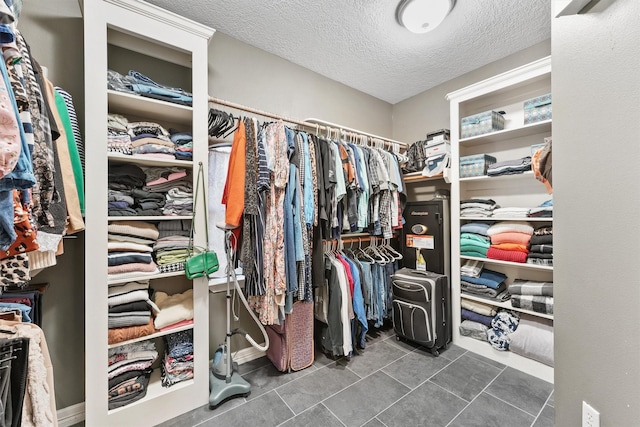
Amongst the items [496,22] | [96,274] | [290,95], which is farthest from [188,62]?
[496,22]

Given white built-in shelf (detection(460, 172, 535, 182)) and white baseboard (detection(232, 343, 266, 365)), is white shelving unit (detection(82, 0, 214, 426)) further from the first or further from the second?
white built-in shelf (detection(460, 172, 535, 182))

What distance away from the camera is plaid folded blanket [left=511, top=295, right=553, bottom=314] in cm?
185

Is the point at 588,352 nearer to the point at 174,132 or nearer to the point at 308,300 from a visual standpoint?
the point at 308,300

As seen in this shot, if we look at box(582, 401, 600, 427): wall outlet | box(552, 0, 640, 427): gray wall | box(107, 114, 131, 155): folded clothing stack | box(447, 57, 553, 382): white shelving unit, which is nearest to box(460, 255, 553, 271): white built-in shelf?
box(447, 57, 553, 382): white shelving unit

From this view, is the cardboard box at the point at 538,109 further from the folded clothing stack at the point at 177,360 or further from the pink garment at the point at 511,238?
the folded clothing stack at the point at 177,360

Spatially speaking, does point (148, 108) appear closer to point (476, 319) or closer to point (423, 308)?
point (423, 308)

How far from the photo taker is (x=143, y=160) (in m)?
1.49

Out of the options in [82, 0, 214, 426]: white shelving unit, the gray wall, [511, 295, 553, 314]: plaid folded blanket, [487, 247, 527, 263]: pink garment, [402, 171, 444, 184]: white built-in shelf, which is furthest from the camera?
[402, 171, 444, 184]: white built-in shelf

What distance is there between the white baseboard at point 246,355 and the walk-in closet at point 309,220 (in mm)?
16

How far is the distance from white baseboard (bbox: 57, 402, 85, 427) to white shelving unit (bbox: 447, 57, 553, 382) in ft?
9.36

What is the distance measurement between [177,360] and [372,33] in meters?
2.72

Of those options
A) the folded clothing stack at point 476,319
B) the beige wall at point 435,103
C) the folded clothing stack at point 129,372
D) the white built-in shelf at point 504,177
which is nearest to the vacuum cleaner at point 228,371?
the folded clothing stack at point 129,372

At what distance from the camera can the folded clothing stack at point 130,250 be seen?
142 cm

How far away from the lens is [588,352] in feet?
2.57
